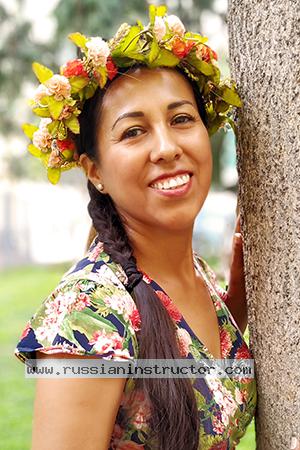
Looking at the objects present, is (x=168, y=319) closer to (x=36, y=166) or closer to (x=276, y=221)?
(x=276, y=221)

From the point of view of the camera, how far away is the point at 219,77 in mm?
2213

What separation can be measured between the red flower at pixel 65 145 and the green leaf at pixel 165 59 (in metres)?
0.35

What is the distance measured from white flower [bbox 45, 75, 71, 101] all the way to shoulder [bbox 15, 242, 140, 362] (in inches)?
18.0

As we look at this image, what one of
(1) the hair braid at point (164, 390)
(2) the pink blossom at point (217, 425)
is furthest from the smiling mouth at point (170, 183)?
(2) the pink blossom at point (217, 425)

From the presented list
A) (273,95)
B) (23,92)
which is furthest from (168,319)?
(23,92)

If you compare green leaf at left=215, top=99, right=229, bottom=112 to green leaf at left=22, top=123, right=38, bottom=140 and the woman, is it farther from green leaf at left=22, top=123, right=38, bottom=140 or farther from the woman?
green leaf at left=22, top=123, right=38, bottom=140

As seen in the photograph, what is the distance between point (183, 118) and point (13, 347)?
698 centimetres

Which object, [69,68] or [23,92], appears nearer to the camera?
[69,68]

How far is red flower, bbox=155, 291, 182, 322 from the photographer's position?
2066 millimetres

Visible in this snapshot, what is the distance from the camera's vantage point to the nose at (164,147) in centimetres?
195

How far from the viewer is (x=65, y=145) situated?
222 cm

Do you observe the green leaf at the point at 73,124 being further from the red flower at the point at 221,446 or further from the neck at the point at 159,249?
the red flower at the point at 221,446

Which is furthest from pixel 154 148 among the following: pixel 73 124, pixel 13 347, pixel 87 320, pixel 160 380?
pixel 13 347

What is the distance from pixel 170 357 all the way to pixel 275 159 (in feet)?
1.81
